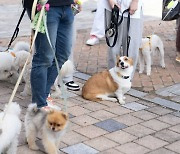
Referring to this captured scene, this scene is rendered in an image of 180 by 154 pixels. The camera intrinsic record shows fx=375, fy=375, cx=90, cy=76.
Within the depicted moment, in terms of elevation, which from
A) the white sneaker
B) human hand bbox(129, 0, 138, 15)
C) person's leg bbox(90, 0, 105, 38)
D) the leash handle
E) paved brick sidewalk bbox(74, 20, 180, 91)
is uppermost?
human hand bbox(129, 0, 138, 15)

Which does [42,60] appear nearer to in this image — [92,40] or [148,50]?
[148,50]

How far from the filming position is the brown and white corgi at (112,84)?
4.86m

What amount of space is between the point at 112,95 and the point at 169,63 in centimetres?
209

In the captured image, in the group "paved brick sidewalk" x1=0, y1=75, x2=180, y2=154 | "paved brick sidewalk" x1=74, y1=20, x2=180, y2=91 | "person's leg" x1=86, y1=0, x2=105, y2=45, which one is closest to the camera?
"paved brick sidewalk" x1=0, y1=75, x2=180, y2=154

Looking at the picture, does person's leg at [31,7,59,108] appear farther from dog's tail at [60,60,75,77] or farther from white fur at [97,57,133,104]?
white fur at [97,57,133,104]

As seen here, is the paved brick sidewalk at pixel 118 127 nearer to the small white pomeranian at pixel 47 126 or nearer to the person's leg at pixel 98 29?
the small white pomeranian at pixel 47 126

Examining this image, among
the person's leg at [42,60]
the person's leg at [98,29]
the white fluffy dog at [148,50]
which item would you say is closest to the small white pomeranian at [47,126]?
the person's leg at [42,60]

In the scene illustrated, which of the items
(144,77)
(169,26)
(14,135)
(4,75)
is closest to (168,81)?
(144,77)

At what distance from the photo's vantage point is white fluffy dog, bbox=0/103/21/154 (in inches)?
114

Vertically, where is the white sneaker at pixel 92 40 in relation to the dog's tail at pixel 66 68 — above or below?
below

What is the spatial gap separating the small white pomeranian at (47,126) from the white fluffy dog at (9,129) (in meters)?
0.28

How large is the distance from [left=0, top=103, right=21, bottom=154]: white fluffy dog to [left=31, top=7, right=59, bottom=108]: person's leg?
711mm

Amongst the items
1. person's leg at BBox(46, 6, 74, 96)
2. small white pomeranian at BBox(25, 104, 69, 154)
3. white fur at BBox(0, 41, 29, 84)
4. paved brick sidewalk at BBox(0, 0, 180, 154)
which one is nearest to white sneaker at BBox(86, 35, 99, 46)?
paved brick sidewalk at BBox(0, 0, 180, 154)

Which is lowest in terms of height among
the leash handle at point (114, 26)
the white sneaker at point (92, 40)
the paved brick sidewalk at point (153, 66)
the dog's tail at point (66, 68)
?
the paved brick sidewalk at point (153, 66)
